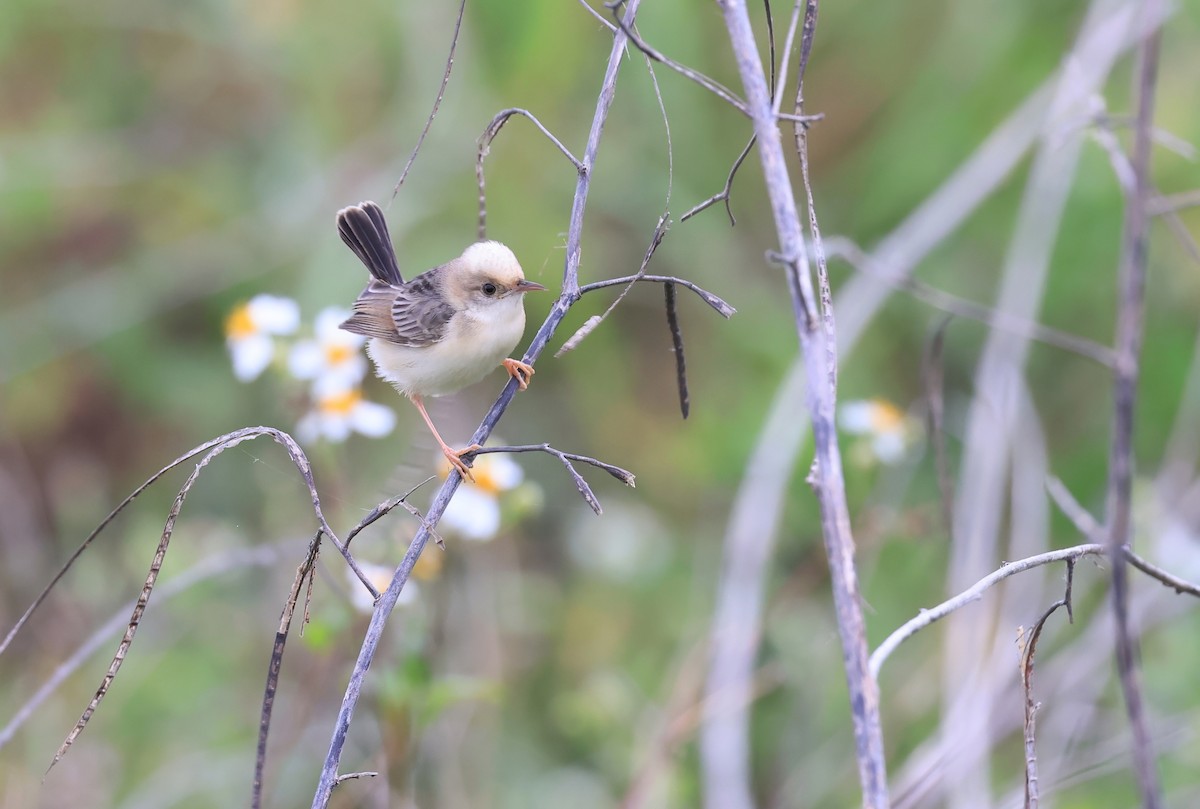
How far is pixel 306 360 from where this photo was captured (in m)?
3.01

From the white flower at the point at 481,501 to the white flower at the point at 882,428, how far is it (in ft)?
3.48

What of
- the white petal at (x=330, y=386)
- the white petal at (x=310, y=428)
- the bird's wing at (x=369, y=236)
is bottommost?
the white petal at (x=310, y=428)

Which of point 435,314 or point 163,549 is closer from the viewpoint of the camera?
point 163,549

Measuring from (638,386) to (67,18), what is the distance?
3.06 meters

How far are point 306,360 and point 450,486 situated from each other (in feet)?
5.53

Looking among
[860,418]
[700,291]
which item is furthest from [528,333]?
[700,291]

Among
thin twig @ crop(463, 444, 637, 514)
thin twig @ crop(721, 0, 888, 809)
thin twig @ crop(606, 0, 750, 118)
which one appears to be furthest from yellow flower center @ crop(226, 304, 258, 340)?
thin twig @ crop(721, 0, 888, 809)

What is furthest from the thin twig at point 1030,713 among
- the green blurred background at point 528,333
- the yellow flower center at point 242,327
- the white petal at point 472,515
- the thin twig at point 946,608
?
the yellow flower center at point 242,327

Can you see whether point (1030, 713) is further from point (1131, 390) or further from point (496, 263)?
point (496, 263)

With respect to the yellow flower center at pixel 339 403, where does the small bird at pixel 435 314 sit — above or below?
above

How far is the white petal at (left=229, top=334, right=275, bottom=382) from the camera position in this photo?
9.80ft

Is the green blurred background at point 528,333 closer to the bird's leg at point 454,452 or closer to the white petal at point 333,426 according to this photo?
the white petal at point 333,426

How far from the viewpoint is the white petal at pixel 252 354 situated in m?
2.99

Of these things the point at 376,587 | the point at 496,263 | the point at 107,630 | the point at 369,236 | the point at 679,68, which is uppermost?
the point at 369,236
